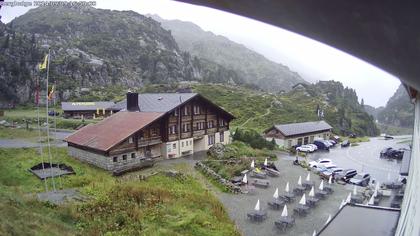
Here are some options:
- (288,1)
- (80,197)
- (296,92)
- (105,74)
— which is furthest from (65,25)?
(288,1)

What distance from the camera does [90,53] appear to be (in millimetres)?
123188

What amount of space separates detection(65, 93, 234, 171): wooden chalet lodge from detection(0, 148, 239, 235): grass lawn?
11.1ft

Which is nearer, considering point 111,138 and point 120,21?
point 111,138

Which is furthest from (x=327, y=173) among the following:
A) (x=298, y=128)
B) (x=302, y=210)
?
(x=298, y=128)

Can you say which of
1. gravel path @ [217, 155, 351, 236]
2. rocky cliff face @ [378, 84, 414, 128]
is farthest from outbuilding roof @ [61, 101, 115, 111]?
rocky cliff face @ [378, 84, 414, 128]

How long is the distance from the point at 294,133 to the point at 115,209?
3396 centimetres

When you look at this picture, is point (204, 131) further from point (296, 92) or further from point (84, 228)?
point (296, 92)

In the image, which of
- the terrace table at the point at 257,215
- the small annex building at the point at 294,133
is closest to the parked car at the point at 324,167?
the terrace table at the point at 257,215

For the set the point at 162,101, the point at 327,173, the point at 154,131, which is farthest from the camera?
the point at 162,101

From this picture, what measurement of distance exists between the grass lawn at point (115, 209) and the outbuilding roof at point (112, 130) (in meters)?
3.60

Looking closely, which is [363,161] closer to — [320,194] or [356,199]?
[356,199]

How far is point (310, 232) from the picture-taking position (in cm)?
1636

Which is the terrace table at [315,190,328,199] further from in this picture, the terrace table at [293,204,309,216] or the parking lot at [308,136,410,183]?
the parking lot at [308,136,410,183]

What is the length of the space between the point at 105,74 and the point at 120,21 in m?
78.5
